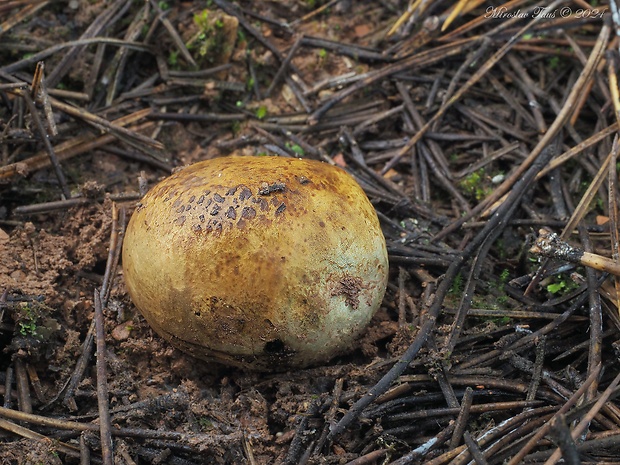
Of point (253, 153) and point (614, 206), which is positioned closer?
point (614, 206)

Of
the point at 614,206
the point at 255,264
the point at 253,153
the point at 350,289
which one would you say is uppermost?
the point at 614,206

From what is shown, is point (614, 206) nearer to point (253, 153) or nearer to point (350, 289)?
point (350, 289)

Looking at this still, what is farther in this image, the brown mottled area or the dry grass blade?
the dry grass blade

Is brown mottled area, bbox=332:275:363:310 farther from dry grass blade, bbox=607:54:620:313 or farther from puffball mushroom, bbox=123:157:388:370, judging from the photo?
dry grass blade, bbox=607:54:620:313

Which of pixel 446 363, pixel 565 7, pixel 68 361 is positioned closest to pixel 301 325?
pixel 446 363

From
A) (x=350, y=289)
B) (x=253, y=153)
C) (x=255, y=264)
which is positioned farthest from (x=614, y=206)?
(x=253, y=153)

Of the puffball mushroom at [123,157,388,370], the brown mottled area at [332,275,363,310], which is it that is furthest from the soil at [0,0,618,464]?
the puffball mushroom at [123,157,388,370]

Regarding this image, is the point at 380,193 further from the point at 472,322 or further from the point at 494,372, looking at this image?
the point at 494,372
